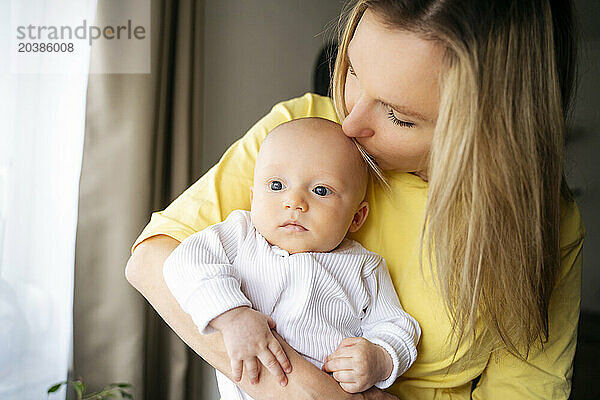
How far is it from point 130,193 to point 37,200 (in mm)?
390

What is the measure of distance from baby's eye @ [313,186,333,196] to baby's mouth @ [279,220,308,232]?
0.08 meters

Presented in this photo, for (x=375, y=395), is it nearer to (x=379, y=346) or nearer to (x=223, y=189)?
(x=379, y=346)

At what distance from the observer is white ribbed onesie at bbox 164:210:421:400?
3.60 feet

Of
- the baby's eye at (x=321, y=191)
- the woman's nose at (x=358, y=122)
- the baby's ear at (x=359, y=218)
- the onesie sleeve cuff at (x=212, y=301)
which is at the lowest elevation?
the onesie sleeve cuff at (x=212, y=301)

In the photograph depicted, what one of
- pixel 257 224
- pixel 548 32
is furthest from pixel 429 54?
pixel 257 224

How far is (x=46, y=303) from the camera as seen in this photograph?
2.02 metres

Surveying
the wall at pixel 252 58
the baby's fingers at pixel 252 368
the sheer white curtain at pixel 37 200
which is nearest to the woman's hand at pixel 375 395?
the baby's fingers at pixel 252 368

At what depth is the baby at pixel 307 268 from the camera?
108 cm

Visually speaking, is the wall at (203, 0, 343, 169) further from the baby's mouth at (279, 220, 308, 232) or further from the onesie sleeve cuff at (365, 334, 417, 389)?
the onesie sleeve cuff at (365, 334, 417, 389)

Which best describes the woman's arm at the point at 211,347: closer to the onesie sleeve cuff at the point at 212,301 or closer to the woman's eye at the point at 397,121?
the onesie sleeve cuff at the point at 212,301

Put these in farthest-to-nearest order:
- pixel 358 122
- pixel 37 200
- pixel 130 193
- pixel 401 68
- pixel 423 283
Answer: pixel 130 193 < pixel 37 200 < pixel 423 283 < pixel 358 122 < pixel 401 68

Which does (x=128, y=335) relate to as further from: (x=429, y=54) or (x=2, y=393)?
(x=429, y=54)

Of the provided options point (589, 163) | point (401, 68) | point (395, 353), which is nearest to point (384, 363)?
point (395, 353)

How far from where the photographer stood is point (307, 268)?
1.15m
